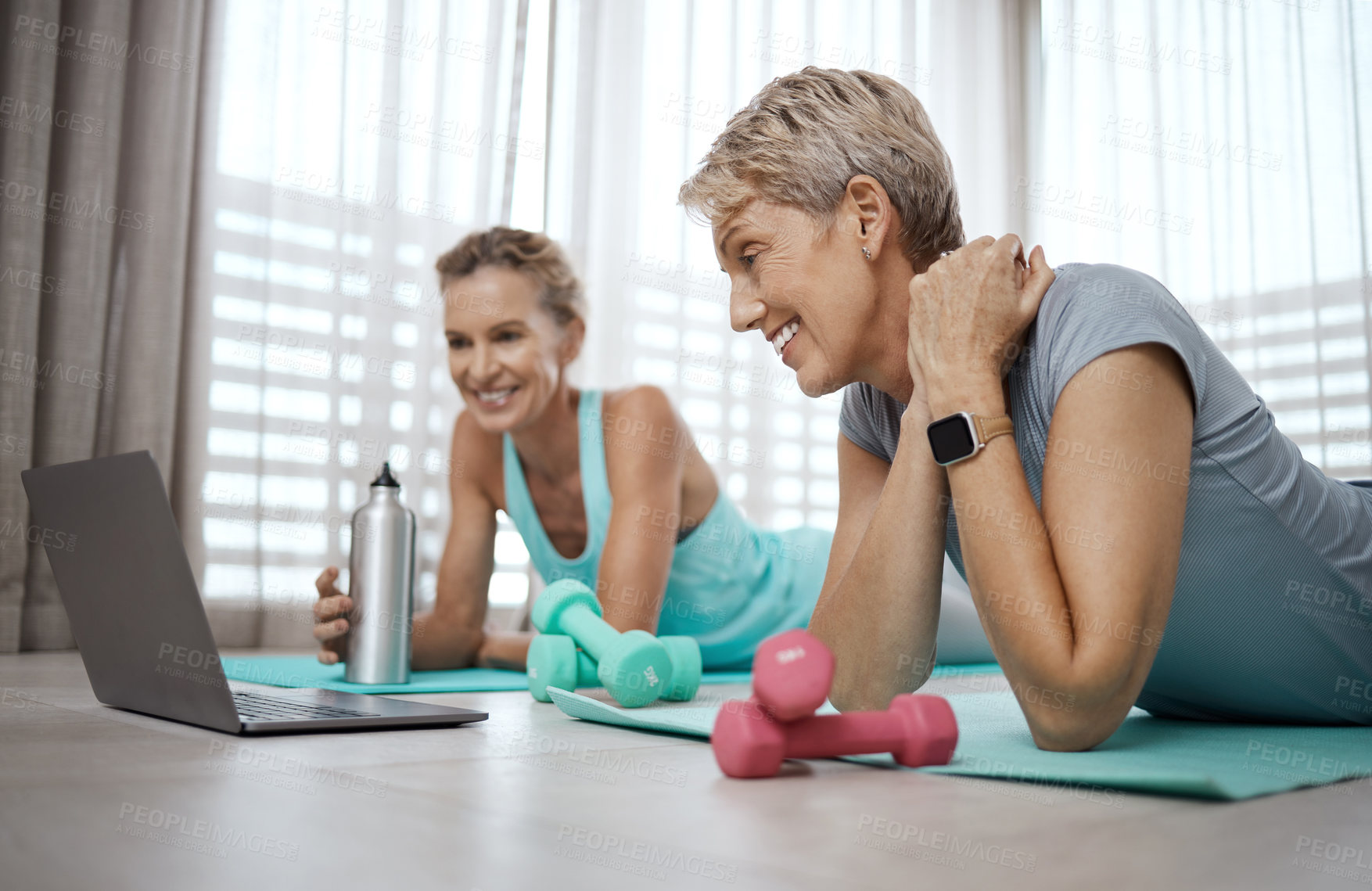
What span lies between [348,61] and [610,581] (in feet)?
5.91

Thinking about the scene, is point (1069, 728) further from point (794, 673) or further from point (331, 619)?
point (331, 619)

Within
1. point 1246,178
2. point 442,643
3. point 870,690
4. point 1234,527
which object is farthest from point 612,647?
point 1246,178

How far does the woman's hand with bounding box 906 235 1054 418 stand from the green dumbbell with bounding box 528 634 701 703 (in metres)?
0.49

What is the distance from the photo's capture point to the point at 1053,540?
78 centimetres

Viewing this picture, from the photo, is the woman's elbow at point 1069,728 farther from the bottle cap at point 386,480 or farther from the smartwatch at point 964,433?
the bottle cap at point 386,480

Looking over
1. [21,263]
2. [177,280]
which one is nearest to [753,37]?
[177,280]

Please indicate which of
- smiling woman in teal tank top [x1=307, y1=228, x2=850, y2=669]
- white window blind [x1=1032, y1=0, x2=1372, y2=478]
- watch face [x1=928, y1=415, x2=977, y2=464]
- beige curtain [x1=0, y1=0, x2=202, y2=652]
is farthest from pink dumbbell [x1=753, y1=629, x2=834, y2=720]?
white window blind [x1=1032, y1=0, x2=1372, y2=478]

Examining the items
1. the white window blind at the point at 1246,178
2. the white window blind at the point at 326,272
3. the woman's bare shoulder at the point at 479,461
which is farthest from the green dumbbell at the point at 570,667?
the white window blind at the point at 1246,178

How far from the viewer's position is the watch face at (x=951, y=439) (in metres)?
0.82

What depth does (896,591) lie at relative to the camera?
970mm

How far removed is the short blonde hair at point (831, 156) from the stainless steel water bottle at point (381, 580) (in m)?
0.56

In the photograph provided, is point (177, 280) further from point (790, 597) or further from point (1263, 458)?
point (1263, 458)

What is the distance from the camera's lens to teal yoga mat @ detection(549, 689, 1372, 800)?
67 centimetres

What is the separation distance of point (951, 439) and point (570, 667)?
0.59 meters
